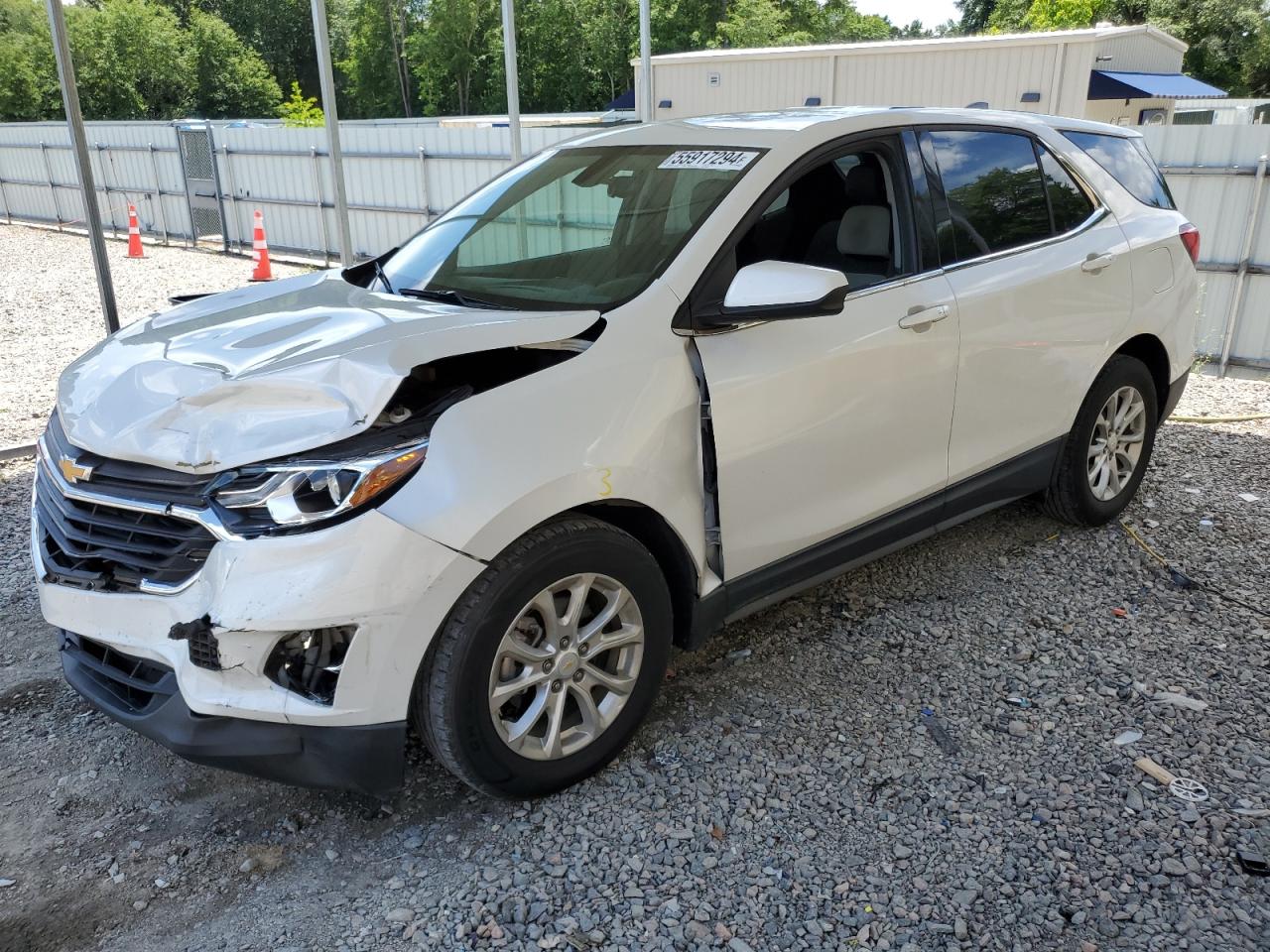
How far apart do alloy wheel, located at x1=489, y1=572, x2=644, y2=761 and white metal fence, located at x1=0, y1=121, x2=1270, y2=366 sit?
8.32 metres

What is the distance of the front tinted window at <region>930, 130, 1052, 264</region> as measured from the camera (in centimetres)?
398

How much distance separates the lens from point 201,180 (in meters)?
18.8

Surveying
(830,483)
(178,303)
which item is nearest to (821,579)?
(830,483)

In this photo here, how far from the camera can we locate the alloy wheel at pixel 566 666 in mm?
2891

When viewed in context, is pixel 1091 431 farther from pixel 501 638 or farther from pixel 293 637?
pixel 293 637

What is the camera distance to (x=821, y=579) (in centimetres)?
373

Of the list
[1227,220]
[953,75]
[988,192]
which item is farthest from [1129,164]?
[953,75]

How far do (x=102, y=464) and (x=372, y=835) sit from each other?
126 cm

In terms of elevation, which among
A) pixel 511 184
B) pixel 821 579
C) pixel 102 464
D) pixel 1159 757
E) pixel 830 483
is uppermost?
pixel 511 184

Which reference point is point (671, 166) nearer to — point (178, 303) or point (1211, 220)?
point (178, 303)

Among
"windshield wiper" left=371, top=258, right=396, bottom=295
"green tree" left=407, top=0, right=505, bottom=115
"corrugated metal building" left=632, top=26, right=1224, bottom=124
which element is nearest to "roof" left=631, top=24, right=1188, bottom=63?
"corrugated metal building" left=632, top=26, right=1224, bottom=124

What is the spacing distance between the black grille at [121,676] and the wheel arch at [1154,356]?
4075 mm

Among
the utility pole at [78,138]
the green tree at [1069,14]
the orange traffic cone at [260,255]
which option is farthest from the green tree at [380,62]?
the utility pole at [78,138]

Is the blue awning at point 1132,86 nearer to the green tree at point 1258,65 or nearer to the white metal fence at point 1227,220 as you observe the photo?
the white metal fence at point 1227,220
